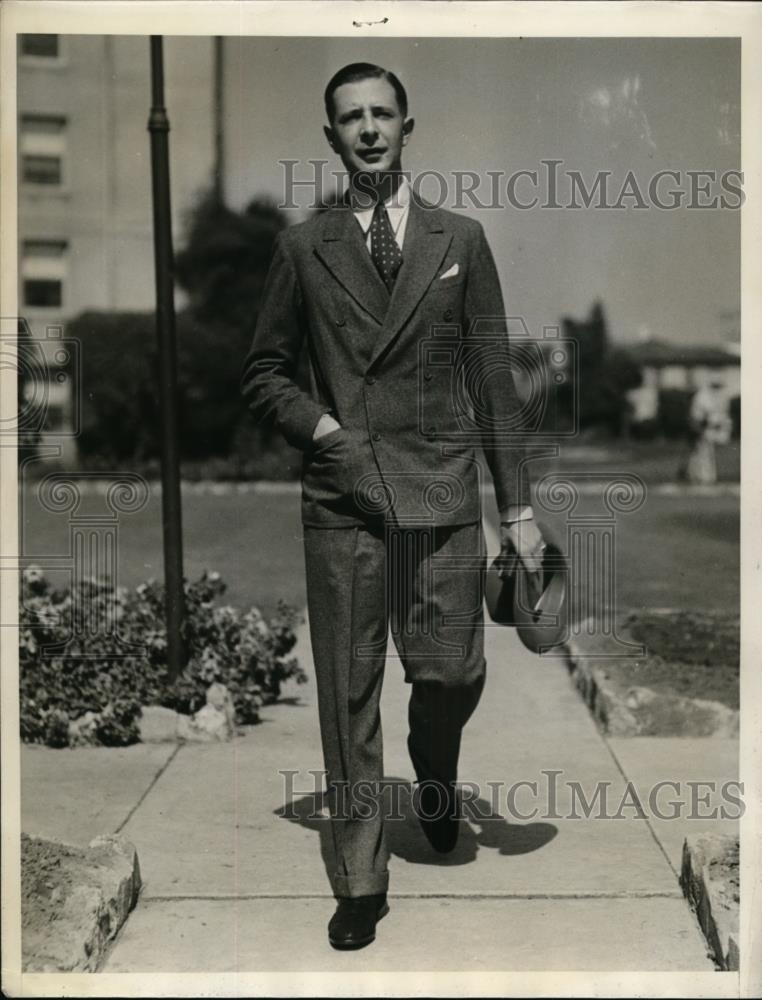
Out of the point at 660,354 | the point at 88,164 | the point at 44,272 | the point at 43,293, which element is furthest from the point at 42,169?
the point at 660,354

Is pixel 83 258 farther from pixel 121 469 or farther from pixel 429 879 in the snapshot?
pixel 121 469

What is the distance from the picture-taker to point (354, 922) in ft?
12.5

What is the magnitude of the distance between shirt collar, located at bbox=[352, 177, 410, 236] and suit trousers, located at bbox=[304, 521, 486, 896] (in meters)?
0.80

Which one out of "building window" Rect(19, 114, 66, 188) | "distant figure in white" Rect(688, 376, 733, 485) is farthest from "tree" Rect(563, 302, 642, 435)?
"building window" Rect(19, 114, 66, 188)

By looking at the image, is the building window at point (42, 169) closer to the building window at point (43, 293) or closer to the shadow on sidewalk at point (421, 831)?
the building window at point (43, 293)

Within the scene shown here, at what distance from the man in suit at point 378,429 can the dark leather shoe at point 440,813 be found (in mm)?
360

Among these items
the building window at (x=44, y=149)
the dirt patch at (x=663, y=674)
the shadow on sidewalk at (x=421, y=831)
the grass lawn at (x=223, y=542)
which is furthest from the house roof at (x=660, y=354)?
the shadow on sidewalk at (x=421, y=831)

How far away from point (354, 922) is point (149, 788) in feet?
4.58

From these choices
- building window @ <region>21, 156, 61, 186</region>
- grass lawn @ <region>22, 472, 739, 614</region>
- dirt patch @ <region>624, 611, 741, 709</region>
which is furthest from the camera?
grass lawn @ <region>22, 472, 739, 614</region>

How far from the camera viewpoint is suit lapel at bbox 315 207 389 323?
3982mm

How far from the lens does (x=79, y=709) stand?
5637mm

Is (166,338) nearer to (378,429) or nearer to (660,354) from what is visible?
(378,429)

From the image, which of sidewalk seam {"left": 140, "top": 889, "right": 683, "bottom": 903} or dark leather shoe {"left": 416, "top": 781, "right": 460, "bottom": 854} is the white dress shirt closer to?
dark leather shoe {"left": 416, "top": 781, "right": 460, "bottom": 854}

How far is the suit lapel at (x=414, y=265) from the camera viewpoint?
3.95 m
